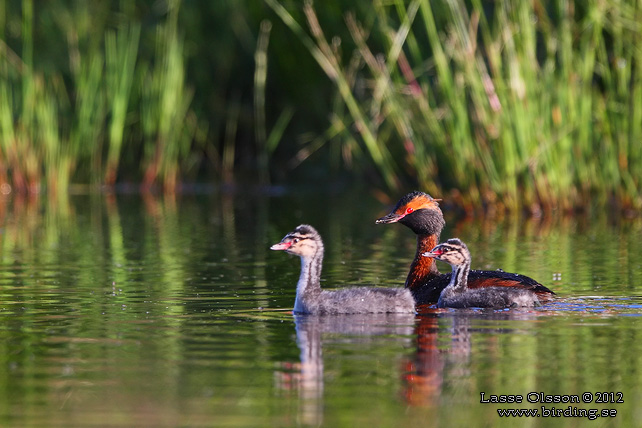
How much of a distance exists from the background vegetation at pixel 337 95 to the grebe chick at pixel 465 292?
5414mm

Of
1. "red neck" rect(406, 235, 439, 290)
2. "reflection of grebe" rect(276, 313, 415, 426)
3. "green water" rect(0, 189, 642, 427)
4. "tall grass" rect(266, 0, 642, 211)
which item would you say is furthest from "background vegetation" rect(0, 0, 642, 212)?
"reflection of grebe" rect(276, 313, 415, 426)

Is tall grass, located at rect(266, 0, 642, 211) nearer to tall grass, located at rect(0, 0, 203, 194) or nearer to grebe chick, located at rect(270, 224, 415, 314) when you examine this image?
grebe chick, located at rect(270, 224, 415, 314)

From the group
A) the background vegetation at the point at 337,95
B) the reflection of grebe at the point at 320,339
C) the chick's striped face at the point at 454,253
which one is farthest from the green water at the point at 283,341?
the background vegetation at the point at 337,95

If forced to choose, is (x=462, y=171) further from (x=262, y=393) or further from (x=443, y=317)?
(x=262, y=393)

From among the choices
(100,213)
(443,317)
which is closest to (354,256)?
(443,317)

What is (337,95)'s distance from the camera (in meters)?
20.2

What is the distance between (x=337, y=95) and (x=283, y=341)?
493 inches

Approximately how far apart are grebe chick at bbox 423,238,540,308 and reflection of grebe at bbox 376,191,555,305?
129 mm

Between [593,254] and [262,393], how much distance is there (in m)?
7.18

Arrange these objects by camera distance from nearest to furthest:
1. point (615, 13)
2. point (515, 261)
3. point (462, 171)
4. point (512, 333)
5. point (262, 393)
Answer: point (262, 393) < point (512, 333) < point (515, 261) < point (615, 13) < point (462, 171)

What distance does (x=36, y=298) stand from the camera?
10062 millimetres

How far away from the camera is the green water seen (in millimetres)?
6148

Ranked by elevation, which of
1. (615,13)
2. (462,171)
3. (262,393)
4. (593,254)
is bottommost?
(262,393)

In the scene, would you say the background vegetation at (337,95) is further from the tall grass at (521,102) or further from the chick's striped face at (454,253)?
the chick's striped face at (454,253)
